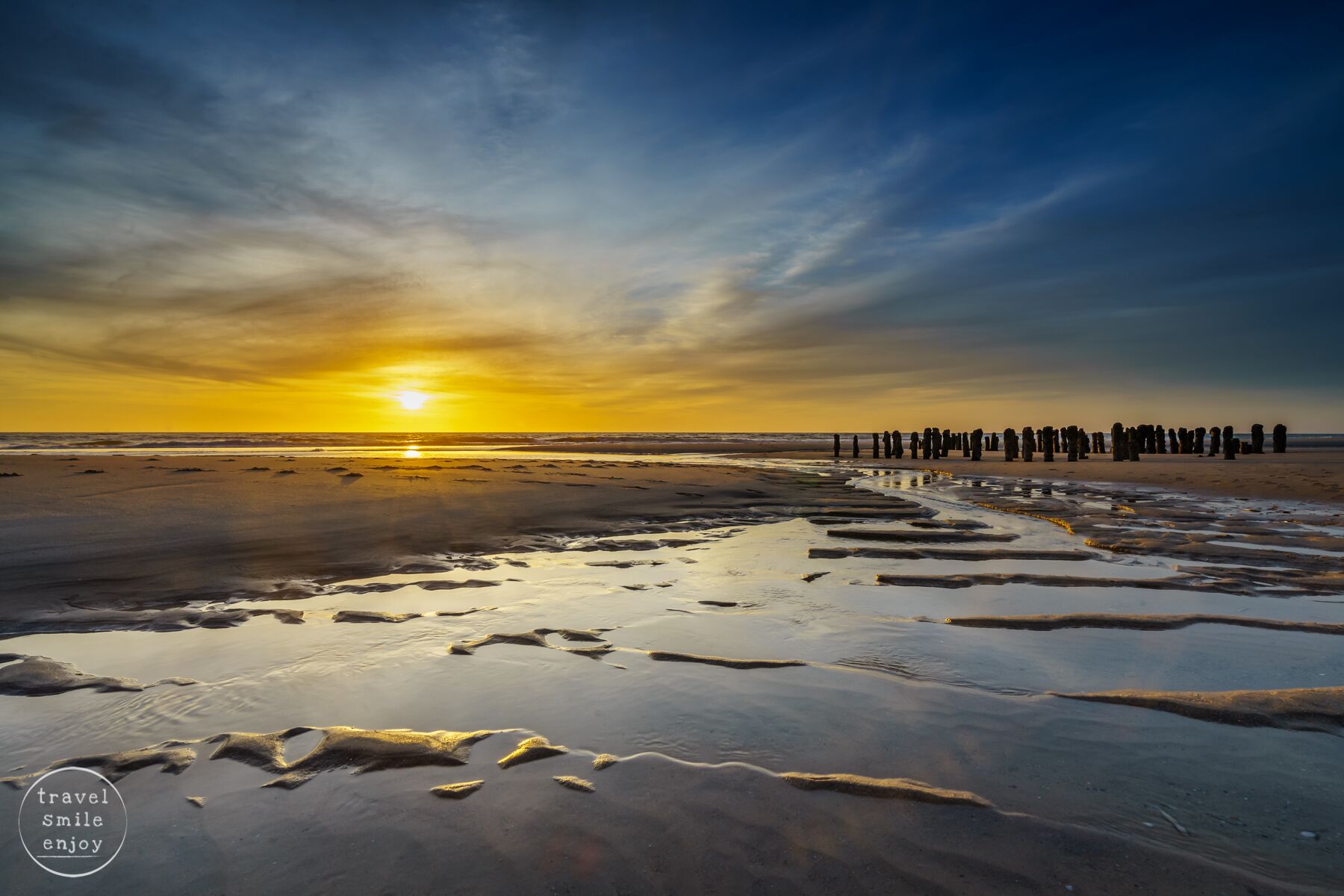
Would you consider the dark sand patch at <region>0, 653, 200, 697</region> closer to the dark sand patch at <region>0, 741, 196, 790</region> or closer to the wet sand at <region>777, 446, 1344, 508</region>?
the dark sand patch at <region>0, 741, 196, 790</region>

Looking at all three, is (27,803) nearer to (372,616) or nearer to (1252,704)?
(372,616)

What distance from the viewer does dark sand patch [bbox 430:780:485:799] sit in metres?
2.80

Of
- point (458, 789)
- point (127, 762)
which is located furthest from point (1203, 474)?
point (127, 762)

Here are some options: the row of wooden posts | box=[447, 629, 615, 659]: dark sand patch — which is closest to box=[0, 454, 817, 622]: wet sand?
box=[447, 629, 615, 659]: dark sand patch

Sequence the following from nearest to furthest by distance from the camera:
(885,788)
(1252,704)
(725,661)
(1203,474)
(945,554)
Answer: (885,788) → (1252,704) → (725,661) → (945,554) → (1203,474)

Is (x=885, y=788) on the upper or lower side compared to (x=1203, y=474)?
lower

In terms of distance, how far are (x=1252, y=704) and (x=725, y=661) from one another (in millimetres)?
3111

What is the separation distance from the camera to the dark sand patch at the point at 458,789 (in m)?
2.80

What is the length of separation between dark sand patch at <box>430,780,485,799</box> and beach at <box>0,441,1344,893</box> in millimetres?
20

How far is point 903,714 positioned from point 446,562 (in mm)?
6349

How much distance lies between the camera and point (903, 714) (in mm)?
3592

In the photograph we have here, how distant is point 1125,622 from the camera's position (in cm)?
538

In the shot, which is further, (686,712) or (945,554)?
(945,554)

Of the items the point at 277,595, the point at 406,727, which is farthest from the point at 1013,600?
the point at 277,595
